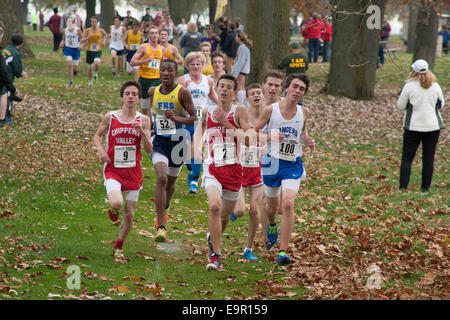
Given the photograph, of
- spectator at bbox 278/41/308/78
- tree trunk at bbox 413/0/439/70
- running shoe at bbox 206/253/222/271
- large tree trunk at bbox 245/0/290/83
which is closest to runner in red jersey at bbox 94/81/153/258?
running shoe at bbox 206/253/222/271

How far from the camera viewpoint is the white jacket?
41.1 feet

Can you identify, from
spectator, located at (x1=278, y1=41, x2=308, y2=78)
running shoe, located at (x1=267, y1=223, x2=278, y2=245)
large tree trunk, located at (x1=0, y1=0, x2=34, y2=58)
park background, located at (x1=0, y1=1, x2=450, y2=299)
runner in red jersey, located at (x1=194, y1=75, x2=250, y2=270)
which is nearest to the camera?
park background, located at (x1=0, y1=1, x2=450, y2=299)

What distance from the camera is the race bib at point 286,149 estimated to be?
832 centimetres

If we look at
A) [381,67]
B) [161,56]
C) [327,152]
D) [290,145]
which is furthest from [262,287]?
[381,67]

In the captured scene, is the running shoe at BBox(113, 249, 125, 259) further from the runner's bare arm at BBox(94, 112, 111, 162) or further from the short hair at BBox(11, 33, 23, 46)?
the short hair at BBox(11, 33, 23, 46)

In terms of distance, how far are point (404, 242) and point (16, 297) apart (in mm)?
5037

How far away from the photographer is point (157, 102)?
31.9 ft

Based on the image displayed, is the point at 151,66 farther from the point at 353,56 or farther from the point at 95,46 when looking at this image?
the point at 353,56

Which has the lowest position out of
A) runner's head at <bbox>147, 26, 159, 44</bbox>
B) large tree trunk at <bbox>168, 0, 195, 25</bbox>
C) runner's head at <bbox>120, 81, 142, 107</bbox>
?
runner's head at <bbox>120, 81, 142, 107</bbox>

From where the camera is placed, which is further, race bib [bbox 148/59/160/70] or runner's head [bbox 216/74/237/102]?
race bib [bbox 148/59/160/70]

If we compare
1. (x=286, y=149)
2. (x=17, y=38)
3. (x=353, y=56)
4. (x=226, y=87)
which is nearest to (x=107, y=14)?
(x=353, y=56)

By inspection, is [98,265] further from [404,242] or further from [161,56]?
[161,56]

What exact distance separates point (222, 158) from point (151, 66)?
7890 mm

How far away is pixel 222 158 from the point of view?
8.25 m
